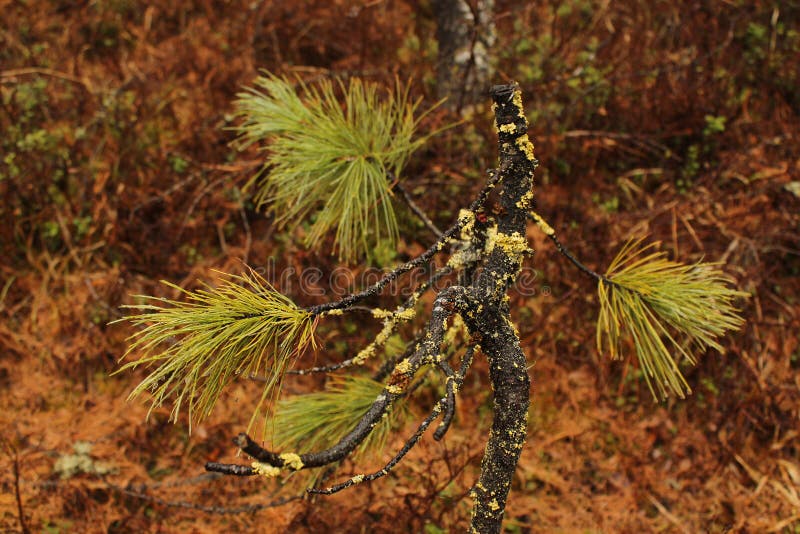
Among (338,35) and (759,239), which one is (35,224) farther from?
(759,239)

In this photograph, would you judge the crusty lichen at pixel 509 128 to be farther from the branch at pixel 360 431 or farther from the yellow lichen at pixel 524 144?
the branch at pixel 360 431

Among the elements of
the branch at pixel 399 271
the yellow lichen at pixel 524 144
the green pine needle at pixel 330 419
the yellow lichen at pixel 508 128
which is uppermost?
the yellow lichen at pixel 508 128

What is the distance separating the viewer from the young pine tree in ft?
3.72

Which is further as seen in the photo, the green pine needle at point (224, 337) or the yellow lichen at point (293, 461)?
the green pine needle at point (224, 337)

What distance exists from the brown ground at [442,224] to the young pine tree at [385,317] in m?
0.87

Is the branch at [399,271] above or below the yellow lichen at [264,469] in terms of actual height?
above

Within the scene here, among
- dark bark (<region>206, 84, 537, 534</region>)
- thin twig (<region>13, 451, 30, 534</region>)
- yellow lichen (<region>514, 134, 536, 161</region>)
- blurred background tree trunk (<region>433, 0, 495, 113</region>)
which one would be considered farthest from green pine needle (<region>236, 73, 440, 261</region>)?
blurred background tree trunk (<region>433, 0, 495, 113</region>)

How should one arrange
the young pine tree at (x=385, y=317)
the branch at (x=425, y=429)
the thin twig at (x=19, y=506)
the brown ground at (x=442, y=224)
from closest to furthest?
the branch at (x=425, y=429) → the young pine tree at (x=385, y=317) → the thin twig at (x=19, y=506) → the brown ground at (x=442, y=224)

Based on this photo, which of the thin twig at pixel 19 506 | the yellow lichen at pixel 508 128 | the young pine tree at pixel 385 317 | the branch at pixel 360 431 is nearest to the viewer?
the branch at pixel 360 431

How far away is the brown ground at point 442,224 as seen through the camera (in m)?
2.62

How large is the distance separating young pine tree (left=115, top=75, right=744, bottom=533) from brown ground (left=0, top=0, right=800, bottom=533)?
0.87 metres

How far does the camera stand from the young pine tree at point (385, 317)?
3.72 ft

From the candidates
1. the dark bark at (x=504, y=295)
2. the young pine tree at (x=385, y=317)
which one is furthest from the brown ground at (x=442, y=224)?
the dark bark at (x=504, y=295)

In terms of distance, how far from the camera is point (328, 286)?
316 cm
